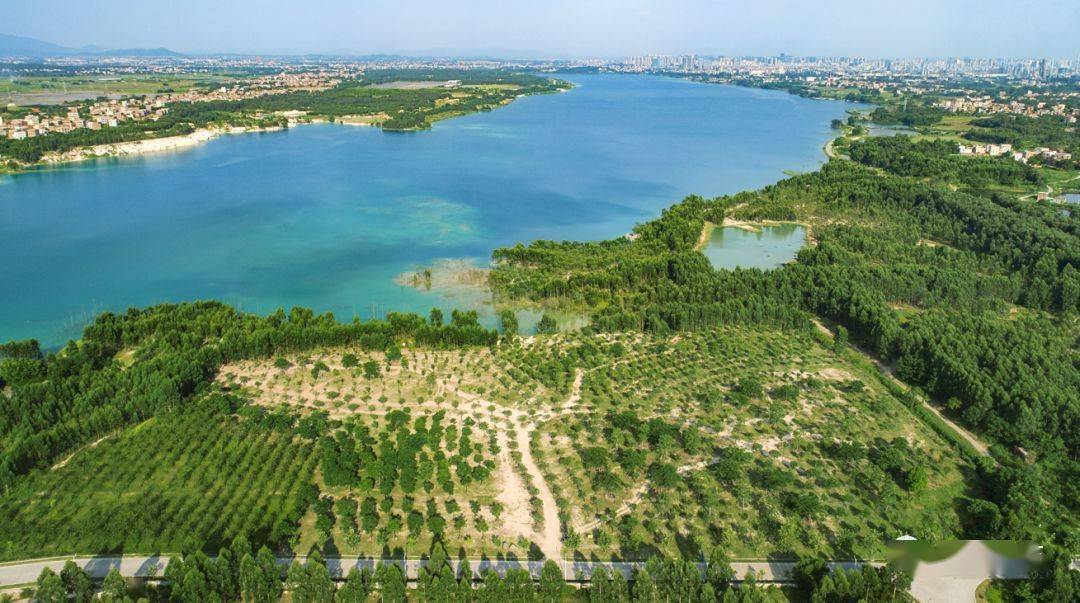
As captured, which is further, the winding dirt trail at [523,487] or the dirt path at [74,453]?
the dirt path at [74,453]

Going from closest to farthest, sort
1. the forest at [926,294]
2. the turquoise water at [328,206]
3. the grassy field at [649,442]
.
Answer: the grassy field at [649,442], the forest at [926,294], the turquoise water at [328,206]

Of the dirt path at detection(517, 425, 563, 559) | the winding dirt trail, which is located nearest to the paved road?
the dirt path at detection(517, 425, 563, 559)

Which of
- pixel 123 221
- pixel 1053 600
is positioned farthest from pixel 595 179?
pixel 1053 600

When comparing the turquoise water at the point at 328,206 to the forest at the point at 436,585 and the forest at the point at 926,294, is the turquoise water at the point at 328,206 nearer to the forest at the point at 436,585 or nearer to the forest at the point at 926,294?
the forest at the point at 926,294

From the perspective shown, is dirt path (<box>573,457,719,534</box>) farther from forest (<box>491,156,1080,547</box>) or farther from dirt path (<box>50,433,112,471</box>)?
dirt path (<box>50,433,112,471</box>)

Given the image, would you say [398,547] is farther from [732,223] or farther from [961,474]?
[732,223]

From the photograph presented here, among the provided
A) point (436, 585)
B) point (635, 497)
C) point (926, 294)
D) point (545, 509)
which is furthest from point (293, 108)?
point (436, 585)

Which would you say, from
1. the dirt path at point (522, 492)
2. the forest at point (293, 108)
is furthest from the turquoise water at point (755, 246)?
the forest at point (293, 108)
